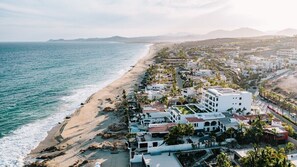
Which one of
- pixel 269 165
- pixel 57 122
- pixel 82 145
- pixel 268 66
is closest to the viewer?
pixel 269 165

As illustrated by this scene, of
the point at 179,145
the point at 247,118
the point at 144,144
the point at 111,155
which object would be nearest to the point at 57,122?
the point at 111,155

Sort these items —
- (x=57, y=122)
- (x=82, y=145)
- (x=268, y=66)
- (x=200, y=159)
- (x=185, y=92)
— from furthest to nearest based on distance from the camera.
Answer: (x=268, y=66)
(x=185, y=92)
(x=57, y=122)
(x=82, y=145)
(x=200, y=159)

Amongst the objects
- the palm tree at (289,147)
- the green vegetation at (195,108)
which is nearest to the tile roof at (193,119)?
the green vegetation at (195,108)

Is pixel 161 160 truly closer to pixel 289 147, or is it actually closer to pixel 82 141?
pixel 82 141

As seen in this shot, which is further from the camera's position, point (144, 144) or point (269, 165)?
point (144, 144)

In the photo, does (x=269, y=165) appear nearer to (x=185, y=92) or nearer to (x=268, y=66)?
(x=185, y=92)

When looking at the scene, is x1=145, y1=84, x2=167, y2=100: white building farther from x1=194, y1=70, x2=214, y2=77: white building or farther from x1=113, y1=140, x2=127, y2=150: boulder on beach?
x1=194, y1=70, x2=214, y2=77: white building
